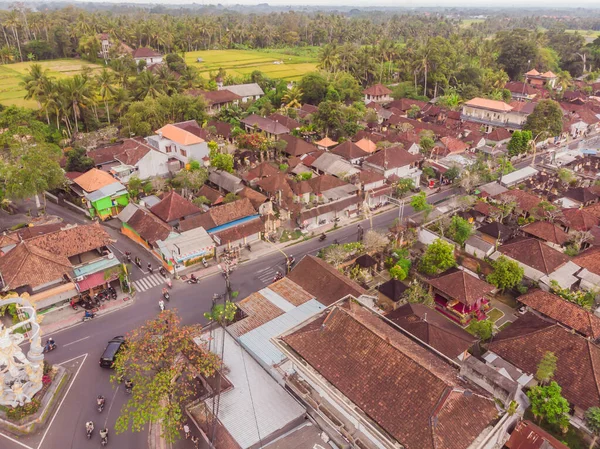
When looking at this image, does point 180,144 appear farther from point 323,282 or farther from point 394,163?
point 323,282

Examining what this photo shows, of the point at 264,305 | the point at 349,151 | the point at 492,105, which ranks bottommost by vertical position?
the point at 264,305

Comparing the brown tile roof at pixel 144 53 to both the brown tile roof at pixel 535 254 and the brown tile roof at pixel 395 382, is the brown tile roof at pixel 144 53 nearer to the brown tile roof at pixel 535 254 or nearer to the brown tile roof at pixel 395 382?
the brown tile roof at pixel 535 254

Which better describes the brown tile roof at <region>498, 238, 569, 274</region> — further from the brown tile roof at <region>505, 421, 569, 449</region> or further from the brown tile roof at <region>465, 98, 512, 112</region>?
the brown tile roof at <region>465, 98, 512, 112</region>

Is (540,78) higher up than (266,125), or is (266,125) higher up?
(540,78)

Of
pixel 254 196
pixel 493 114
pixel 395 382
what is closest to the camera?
pixel 395 382

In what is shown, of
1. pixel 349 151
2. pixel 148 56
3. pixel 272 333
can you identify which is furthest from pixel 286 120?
pixel 148 56

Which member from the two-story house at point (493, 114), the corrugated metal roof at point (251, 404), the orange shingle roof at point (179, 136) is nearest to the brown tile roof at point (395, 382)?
the corrugated metal roof at point (251, 404)

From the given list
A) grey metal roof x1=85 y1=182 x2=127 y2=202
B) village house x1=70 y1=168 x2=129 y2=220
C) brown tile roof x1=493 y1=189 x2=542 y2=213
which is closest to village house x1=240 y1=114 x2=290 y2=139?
village house x1=70 y1=168 x2=129 y2=220
